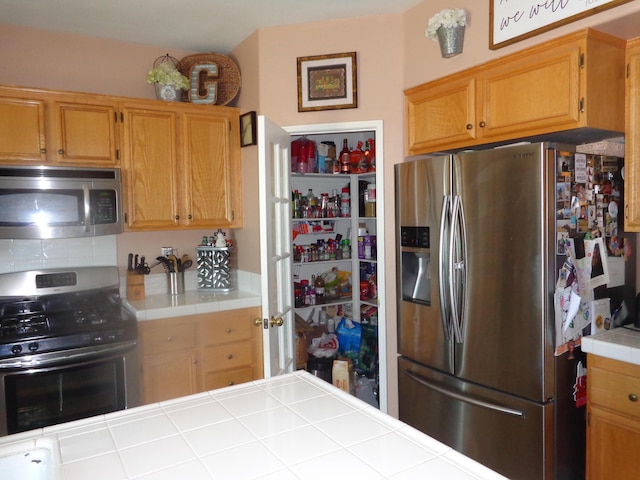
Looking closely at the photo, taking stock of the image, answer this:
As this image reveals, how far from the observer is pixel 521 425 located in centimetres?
195

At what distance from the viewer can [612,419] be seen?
1.85 m

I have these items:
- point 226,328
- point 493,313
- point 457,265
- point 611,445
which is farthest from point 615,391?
point 226,328

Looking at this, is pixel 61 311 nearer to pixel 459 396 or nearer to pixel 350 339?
pixel 350 339

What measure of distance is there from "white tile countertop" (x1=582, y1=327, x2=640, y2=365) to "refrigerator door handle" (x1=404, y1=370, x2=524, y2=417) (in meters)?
0.39

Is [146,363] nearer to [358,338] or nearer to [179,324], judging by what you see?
[179,324]

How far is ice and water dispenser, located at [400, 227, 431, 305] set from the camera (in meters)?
2.37

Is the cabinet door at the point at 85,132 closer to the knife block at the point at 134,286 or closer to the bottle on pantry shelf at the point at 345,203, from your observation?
the knife block at the point at 134,286

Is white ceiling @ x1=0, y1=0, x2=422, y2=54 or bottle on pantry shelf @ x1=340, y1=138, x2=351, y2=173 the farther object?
bottle on pantry shelf @ x1=340, y1=138, x2=351, y2=173

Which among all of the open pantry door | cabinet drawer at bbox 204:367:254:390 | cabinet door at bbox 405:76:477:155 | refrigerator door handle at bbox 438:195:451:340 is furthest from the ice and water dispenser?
cabinet drawer at bbox 204:367:254:390

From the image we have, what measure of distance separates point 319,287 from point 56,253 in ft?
6.27

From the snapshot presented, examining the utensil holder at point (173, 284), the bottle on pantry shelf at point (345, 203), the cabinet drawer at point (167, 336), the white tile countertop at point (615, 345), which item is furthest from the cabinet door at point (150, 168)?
the white tile countertop at point (615, 345)

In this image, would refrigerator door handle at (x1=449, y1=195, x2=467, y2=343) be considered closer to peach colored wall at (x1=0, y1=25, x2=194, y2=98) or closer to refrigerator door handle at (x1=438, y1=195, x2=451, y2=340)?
refrigerator door handle at (x1=438, y1=195, x2=451, y2=340)

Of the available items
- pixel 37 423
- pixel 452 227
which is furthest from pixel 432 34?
pixel 37 423

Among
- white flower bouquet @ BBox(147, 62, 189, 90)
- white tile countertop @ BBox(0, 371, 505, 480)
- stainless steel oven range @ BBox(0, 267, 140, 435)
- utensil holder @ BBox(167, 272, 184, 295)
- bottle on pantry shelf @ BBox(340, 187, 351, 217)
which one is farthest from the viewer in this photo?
bottle on pantry shelf @ BBox(340, 187, 351, 217)
